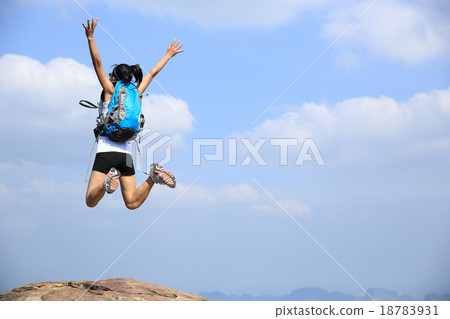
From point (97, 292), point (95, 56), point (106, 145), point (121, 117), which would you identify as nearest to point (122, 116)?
point (121, 117)

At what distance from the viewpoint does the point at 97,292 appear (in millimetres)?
10477

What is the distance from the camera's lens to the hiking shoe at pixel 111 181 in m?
8.67

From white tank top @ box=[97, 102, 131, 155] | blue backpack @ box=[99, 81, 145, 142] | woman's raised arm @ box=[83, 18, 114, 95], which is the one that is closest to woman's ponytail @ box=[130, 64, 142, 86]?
blue backpack @ box=[99, 81, 145, 142]

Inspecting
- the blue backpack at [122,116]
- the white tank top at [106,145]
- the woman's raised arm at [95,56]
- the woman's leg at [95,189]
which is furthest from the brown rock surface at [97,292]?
the woman's raised arm at [95,56]

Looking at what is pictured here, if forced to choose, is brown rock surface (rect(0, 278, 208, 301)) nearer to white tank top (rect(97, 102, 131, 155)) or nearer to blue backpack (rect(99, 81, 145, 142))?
white tank top (rect(97, 102, 131, 155))

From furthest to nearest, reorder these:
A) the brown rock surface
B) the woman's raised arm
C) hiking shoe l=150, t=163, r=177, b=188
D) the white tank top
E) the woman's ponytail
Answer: the brown rock surface
the woman's ponytail
the white tank top
the woman's raised arm
hiking shoe l=150, t=163, r=177, b=188

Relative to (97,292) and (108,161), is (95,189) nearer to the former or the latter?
(108,161)

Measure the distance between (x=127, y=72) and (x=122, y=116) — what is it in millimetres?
838

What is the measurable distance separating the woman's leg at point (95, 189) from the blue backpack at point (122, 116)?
0.67m

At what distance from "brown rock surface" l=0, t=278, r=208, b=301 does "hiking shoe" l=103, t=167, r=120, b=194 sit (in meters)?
2.55

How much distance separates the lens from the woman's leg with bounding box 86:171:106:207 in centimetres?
896

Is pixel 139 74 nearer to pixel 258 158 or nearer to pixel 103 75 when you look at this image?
pixel 103 75
